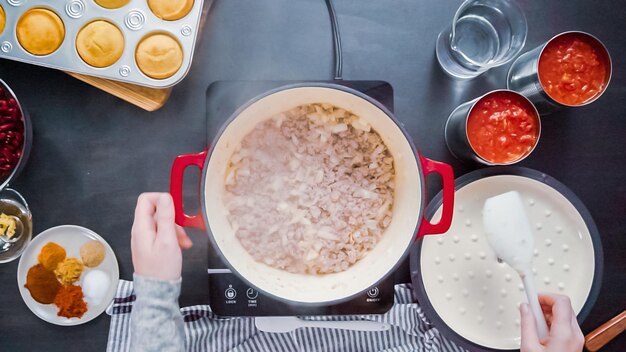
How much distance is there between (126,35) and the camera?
45.3 inches

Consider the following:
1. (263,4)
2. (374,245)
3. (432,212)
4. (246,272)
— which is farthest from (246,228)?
(263,4)

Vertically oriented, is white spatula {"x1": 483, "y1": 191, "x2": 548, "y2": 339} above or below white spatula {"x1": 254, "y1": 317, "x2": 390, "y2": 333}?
above

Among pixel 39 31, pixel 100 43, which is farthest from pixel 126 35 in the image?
pixel 39 31

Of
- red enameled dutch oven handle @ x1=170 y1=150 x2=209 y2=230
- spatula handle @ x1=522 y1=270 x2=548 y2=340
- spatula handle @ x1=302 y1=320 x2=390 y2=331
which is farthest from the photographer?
spatula handle @ x1=302 y1=320 x2=390 y2=331

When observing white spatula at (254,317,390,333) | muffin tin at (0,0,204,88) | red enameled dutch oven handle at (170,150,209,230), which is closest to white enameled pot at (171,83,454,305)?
red enameled dutch oven handle at (170,150,209,230)

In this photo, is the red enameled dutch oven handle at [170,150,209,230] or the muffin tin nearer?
the red enameled dutch oven handle at [170,150,209,230]

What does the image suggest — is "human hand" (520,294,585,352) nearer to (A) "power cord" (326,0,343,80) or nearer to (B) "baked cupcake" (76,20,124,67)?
(A) "power cord" (326,0,343,80)

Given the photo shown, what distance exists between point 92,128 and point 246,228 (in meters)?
0.46

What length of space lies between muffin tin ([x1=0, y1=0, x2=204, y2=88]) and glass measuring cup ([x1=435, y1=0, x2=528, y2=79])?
0.56 meters

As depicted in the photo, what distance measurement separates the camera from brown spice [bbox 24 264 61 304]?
1.23 meters

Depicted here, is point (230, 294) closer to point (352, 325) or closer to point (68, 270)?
point (352, 325)

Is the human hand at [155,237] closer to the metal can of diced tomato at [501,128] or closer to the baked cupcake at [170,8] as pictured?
the baked cupcake at [170,8]

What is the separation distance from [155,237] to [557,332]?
2.60 feet

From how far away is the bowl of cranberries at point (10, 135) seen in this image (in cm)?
117
